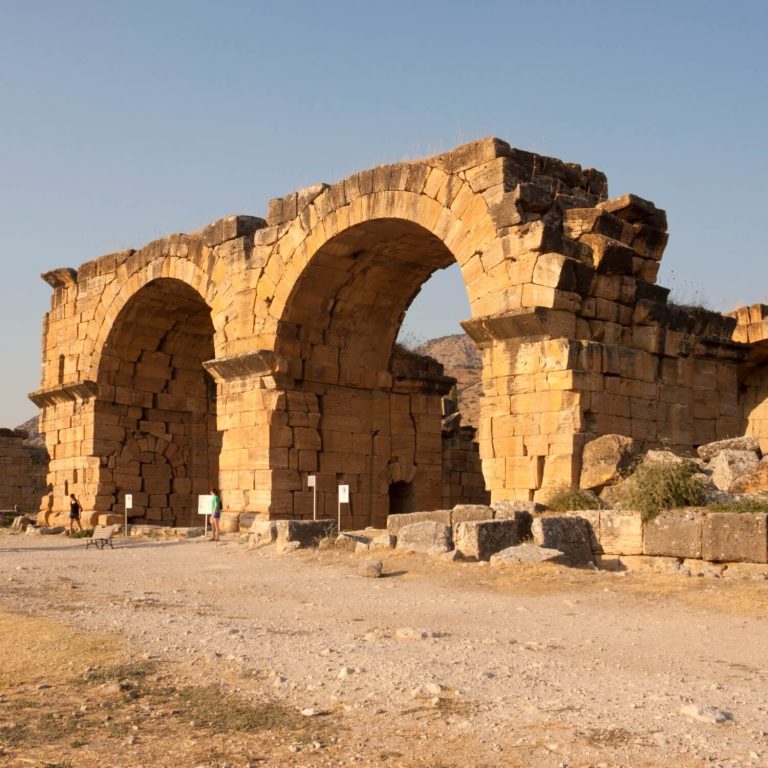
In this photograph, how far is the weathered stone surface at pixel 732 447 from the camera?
1038cm

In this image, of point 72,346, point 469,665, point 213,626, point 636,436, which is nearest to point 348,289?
point 636,436

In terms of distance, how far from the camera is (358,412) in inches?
653

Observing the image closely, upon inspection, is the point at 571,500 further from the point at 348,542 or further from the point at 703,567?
the point at 348,542

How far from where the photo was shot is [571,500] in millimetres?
10500

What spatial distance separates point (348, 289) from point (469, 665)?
1111 cm

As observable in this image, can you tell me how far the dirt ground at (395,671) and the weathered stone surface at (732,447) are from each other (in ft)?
9.53

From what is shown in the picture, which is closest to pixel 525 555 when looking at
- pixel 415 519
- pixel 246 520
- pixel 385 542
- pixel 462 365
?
pixel 385 542

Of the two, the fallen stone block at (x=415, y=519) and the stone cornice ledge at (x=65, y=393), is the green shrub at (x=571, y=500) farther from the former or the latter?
the stone cornice ledge at (x=65, y=393)

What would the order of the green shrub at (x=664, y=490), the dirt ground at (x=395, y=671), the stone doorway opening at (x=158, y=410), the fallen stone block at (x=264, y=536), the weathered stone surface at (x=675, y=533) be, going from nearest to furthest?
the dirt ground at (x=395, y=671) → the weathered stone surface at (x=675, y=533) → the green shrub at (x=664, y=490) → the fallen stone block at (x=264, y=536) → the stone doorway opening at (x=158, y=410)

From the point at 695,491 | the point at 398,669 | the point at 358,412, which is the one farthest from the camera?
the point at 358,412

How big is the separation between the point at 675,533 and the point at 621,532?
0.60 meters

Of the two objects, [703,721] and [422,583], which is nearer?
[703,721]

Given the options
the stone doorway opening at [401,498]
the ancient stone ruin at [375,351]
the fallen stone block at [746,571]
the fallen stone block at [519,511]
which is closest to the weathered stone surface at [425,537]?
the fallen stone block at [519,511]

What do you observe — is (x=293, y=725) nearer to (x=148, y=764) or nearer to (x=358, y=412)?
(x=148, y=764)
